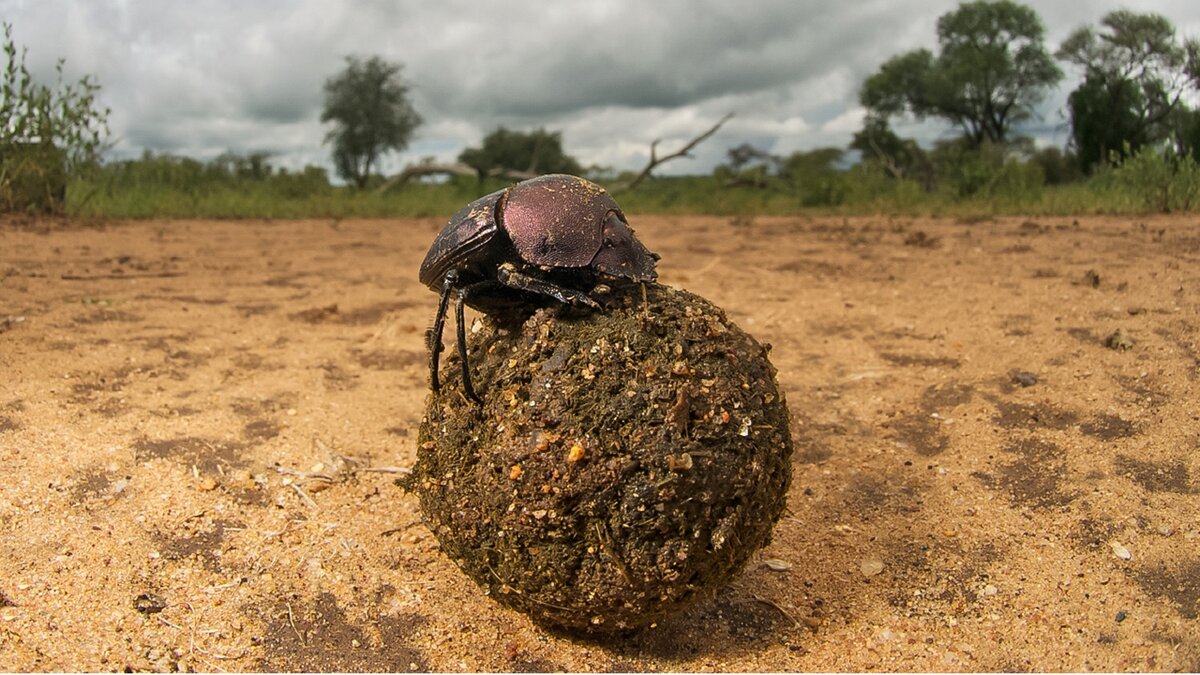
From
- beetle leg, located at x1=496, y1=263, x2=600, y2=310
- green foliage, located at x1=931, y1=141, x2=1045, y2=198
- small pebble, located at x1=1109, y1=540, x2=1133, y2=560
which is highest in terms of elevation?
green foliage, located at x1=931, y1=141, x2=1045, y2=198

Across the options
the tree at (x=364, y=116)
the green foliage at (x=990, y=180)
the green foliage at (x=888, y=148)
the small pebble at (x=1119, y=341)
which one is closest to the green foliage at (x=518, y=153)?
the tree at (x=364, y=116)

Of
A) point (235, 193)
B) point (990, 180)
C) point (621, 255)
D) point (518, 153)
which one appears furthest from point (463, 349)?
point (518, 153)

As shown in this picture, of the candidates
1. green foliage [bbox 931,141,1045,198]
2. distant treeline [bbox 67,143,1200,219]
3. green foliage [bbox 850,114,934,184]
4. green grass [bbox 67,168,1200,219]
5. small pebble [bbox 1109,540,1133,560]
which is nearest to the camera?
small pebble [bbox 1109,540,1133,560]

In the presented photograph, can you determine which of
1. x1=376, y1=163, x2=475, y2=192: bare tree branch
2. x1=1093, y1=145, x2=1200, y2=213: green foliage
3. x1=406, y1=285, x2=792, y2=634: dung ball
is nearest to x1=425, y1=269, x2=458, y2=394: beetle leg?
x1=406, y1=285, x2=792, y2=634: dung ball

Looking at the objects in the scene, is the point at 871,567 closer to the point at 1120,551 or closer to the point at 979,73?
the point at 1120,551

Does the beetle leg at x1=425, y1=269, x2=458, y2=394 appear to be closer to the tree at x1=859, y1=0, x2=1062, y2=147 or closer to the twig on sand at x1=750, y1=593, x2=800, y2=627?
the twig on sand at x1=750, y1=593, x2=800, y2=627

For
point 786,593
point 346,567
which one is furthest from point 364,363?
point 786,593

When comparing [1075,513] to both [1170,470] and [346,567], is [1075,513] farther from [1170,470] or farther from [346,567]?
[346,567]
